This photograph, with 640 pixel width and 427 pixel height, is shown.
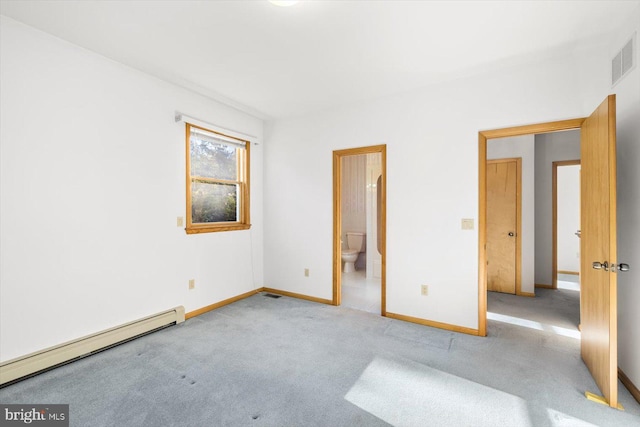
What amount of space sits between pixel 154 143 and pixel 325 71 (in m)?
1.92

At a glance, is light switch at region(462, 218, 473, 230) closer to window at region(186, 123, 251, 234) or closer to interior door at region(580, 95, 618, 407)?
interior door at region(580, 95, 618, 407)

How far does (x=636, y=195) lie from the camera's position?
196 centimetres

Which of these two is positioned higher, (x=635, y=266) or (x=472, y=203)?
(x=472, y=203)

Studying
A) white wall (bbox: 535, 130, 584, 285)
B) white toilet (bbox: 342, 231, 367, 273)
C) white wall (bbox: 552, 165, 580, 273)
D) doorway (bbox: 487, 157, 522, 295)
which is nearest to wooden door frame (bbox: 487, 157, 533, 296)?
doorway (bbox: 487, 157, 522, 295)

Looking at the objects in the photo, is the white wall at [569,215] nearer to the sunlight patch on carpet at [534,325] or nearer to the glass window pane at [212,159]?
the sunlight patch on carpet at [534,325]

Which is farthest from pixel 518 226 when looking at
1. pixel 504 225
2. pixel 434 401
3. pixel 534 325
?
pixel 434 401

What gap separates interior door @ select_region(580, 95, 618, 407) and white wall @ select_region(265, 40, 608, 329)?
585mm

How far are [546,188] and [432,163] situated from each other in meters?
2.76

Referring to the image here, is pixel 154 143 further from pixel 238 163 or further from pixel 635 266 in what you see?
pixel 635 266

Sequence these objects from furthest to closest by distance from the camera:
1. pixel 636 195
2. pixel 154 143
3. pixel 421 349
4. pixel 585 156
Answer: pixel 154 143
pixel 421 349
pixel 585 156
pixel 636 195

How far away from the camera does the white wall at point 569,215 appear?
568 cm

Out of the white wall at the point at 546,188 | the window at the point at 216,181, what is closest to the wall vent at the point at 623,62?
the white wall at the point at 546,188

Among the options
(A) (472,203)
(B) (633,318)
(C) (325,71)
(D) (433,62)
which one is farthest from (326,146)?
(B) (633,318)

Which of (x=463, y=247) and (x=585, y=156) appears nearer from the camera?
(x=585, y=156)
